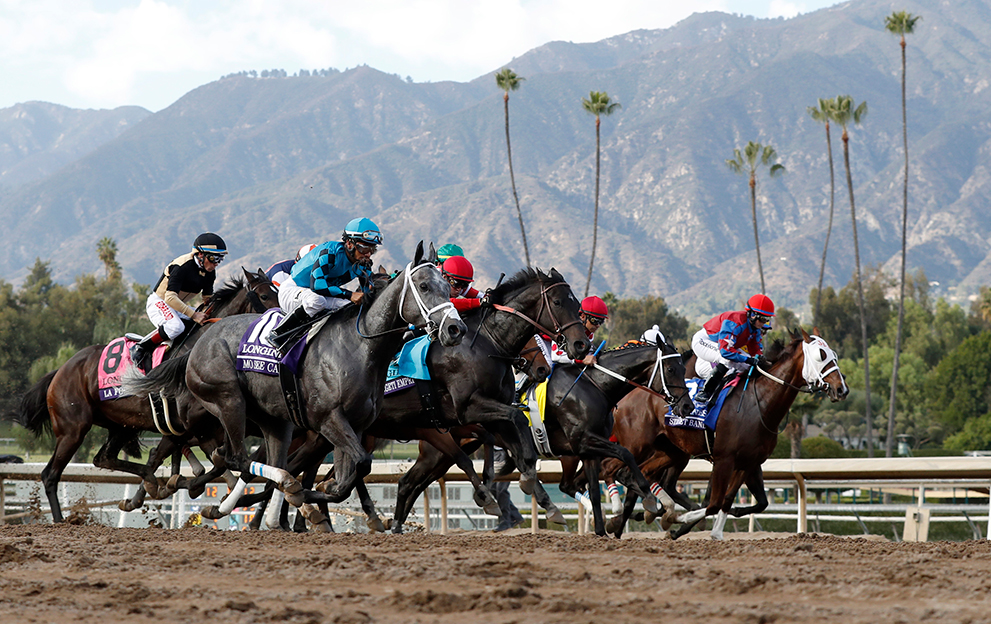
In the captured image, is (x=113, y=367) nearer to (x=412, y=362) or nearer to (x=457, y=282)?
(x=412, y=362)

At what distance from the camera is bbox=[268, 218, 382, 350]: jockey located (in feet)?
23.2

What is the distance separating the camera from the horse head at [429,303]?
21.1 ft

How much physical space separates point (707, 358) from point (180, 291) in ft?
14.6

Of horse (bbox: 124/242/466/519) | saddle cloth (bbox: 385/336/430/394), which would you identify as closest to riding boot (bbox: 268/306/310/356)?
horse (bbox: 124/242/466/519)

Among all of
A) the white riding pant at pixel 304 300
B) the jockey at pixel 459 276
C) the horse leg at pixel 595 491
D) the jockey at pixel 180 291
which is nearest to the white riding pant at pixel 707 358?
the horse leg at pixel 595 491

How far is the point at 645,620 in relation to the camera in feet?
11.7

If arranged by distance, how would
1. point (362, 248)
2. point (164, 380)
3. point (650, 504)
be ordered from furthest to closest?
point (650, 504), point (164, 380), point (362, 248)

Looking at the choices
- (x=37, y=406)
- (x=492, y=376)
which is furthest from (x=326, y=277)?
(x=37, y=406)

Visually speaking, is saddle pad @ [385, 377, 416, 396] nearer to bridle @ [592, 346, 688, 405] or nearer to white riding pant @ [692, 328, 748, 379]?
bridle @ [592, 346, 688, 405]

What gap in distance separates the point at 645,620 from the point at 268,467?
12.7ft

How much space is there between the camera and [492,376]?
7.73 meters

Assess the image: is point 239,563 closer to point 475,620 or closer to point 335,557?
point 335,557

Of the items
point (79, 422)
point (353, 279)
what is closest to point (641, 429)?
point (353, 279)

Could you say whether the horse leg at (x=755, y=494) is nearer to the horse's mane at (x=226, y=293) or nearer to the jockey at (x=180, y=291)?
the horse's mane at (x=226, y=293)
